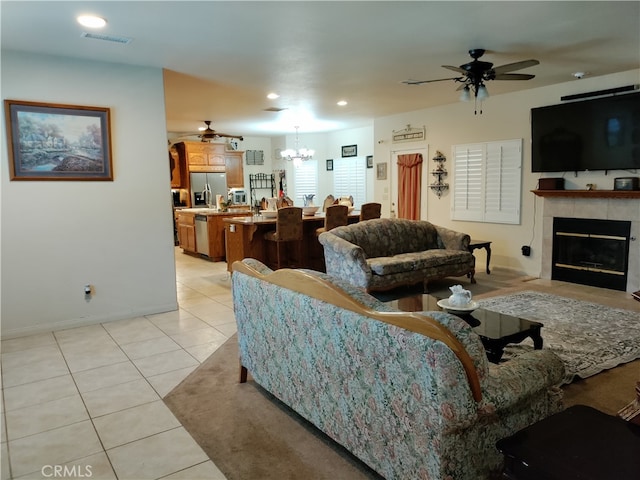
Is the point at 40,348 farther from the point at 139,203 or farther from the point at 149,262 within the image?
the point at 139,203

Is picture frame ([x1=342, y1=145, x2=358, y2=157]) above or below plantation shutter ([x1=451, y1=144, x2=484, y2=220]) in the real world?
above

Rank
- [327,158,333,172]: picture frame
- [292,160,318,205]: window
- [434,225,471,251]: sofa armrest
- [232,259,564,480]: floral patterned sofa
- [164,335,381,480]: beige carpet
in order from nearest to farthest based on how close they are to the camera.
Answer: [232,259,564,480]: floral patterned sofa < [164,335,381,480]: beige carpet < [434,225,471,251]: sofa armrest < [327,158,333,172]: picture frame < [292,160,318,205]: window

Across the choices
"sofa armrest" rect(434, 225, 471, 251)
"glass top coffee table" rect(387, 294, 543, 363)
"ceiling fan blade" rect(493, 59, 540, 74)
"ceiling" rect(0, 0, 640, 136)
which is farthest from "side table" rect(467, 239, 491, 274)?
"glass top coffee table" rect(387, 294, 543, 363)

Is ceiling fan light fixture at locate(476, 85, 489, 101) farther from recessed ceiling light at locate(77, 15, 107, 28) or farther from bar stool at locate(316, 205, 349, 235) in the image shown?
recessed ceiling light at locate(77, 15, 107, 28)

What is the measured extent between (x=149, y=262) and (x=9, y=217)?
51.0 inches

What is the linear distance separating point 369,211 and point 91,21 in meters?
4.59

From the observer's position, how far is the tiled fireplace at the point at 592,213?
5246 mm

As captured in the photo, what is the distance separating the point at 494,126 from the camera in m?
6.58

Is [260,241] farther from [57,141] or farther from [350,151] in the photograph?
[350,151]

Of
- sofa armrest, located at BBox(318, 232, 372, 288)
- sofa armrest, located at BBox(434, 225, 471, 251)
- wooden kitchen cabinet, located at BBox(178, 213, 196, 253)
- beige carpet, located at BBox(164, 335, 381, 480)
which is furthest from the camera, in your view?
wooden kitchen cabinet, located at BBox(178, 213, 196, 253)

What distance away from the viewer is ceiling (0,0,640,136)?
123 inches

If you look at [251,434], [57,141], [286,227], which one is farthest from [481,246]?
[57,141]

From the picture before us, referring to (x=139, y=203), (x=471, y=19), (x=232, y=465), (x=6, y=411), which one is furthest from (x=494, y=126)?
(x=6, y=411)

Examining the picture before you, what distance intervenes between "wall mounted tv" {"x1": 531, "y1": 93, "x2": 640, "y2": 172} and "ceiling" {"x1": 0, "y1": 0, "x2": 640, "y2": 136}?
0.39 metres
